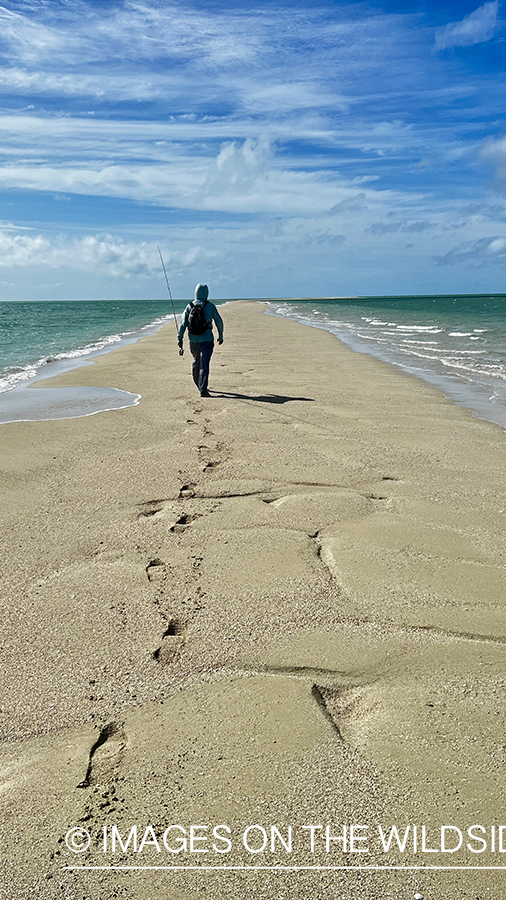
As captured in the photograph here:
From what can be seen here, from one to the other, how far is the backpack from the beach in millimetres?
4296

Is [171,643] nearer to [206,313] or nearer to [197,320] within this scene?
[197,320]

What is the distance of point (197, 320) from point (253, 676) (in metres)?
8.03

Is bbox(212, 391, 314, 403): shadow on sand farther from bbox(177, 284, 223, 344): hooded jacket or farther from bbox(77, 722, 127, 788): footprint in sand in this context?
bbox(77, 722, 127, 788): footprint in sand

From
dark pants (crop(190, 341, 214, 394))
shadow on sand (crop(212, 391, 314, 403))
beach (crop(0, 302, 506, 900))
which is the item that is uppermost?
dark pants (crop(190, 341, 214, 394))

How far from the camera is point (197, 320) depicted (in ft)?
33.6

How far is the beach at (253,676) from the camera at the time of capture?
2.11 meters

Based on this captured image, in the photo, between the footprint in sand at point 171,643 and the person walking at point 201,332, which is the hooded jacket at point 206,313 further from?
the footprint in sand at point 171,643

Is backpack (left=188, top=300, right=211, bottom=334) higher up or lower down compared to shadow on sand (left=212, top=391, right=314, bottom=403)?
higher up

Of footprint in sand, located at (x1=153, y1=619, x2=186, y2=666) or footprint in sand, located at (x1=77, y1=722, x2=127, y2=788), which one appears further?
footprint in sand, located at (x1=153, y1=619, x2=186, y2=666)

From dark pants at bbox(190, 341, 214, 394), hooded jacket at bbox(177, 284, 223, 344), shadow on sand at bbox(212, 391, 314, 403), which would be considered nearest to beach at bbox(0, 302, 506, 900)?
shadow on sand at bbox(212, 391, 314, 403)

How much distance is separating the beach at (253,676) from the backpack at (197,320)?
4296mm

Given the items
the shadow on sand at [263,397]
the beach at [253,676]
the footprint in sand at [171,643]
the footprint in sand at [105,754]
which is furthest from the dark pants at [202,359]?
the footprint in sand at [105,754]

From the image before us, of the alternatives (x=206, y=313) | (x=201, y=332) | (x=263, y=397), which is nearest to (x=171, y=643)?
(x=263, y=397)

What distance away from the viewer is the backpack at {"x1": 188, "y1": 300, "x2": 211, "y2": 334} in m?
10.2
